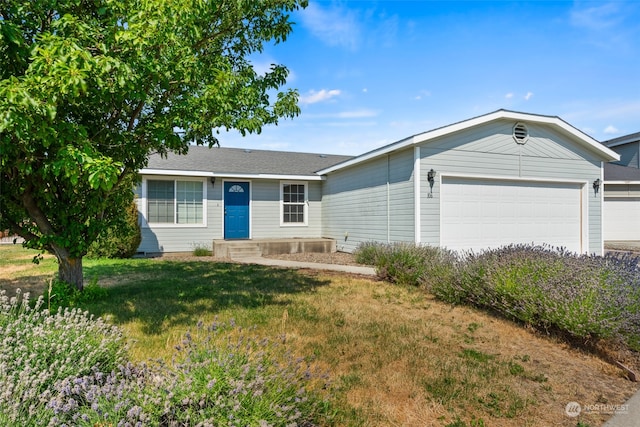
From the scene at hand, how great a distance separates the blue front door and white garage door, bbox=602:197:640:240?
1669cm

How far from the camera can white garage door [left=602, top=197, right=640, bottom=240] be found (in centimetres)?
1625

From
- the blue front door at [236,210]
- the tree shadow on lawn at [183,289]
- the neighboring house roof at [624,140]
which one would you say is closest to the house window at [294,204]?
the blue front door at [236,210]

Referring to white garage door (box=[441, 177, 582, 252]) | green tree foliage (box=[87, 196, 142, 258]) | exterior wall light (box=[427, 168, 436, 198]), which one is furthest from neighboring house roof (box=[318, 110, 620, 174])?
green tree foliage (box=[87, 196, 142, 258])

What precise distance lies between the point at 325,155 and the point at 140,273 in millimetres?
11758

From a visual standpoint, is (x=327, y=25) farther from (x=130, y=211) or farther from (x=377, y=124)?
(x=130, y=211)

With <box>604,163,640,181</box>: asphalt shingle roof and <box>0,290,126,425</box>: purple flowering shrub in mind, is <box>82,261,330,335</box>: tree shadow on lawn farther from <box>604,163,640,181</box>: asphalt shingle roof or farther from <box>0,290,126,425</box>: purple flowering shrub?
<box>604,163,640,181</box>: asphalt shingle roof

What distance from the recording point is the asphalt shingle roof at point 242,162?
41.4 ft

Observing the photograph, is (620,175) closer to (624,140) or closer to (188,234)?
(624,140)

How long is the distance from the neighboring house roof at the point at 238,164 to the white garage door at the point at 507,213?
20.0 ft

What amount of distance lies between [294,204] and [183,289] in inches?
325

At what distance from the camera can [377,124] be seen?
13.2 m

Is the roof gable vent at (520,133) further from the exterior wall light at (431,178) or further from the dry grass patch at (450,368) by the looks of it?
the dry grass patch at (450,368)

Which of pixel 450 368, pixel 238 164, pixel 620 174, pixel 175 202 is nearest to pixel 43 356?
pixel 450 368

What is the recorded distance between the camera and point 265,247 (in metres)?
12.2
